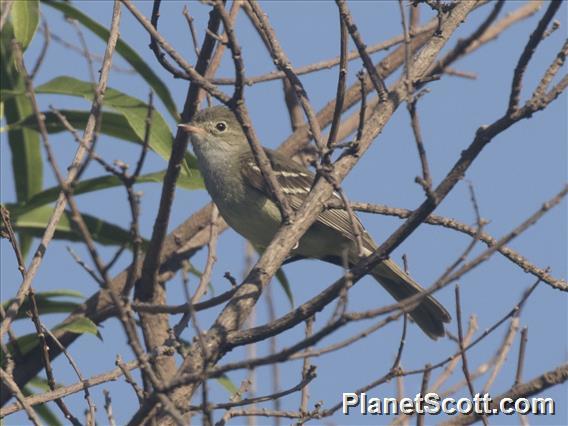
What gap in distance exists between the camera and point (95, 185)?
8.14 meters

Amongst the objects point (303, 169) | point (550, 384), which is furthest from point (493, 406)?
point (303, 169)

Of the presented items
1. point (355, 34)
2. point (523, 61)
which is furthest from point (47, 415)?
point (523, 61)

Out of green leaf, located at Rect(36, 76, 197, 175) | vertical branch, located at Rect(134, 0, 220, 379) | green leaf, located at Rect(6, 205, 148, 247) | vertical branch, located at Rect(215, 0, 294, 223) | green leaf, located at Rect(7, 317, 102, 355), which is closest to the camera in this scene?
vertical branch, located at Rect(215, 0, 294, 223)

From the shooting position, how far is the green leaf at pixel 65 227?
8.18 metres

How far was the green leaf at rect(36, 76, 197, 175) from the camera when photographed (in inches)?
290

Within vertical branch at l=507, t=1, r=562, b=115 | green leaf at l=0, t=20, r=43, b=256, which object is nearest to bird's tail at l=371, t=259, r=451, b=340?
green leaf at l=0, t=20, r=43, b=256

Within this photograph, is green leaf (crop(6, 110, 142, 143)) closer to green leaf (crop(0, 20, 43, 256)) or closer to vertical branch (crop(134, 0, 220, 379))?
green leaf (crop(0, 20, 43, 256))

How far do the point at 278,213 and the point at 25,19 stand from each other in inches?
89.8

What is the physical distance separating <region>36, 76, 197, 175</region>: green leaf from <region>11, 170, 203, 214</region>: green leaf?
369mm

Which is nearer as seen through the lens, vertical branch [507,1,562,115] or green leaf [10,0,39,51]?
vertical branch [507,1,562,115]

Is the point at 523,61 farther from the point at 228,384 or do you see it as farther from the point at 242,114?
the point at 228,384

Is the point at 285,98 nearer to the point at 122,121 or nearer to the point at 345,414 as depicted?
the point at 122,121

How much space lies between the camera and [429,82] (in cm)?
523

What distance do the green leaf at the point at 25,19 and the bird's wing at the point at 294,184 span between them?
1863 mm
